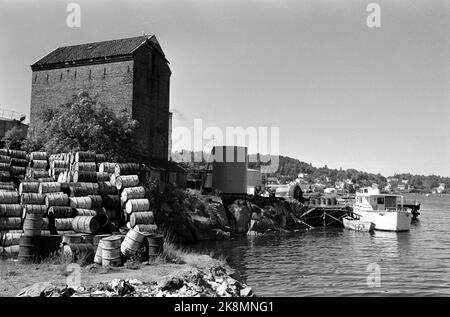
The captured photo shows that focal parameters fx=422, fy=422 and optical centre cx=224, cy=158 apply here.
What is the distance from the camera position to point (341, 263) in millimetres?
25422

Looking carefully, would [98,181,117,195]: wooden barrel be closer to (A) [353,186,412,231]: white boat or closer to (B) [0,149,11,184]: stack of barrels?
(B) [0,149,11,184]: stack of barrels

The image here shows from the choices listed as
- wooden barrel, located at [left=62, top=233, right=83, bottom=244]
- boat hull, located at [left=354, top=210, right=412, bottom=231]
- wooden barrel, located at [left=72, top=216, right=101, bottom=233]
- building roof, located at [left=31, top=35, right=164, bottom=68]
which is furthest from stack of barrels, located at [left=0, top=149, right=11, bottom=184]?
boat hull, located at [left=354, top=210, right=412, bottom=231]

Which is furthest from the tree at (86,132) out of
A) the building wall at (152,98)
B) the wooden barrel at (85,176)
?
the wooden barrel at (85,176)

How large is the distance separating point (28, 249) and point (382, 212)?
42.0m

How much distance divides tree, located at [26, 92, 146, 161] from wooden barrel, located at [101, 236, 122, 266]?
1770 centimetres

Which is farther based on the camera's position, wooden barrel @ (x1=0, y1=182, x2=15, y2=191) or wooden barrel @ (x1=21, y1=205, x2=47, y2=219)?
wooden barrel @ (x1=0, y1=182, x2=15, y2=191)

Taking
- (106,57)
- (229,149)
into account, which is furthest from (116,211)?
(229,149)

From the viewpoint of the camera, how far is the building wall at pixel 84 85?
39625mm

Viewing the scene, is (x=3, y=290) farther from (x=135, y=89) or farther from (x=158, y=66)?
(x=158, y=66)

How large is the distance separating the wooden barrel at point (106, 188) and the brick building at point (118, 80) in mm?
19212

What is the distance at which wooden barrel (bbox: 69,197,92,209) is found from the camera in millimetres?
17297

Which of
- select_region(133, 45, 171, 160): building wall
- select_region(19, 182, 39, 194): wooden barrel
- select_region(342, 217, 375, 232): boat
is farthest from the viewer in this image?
select_region(342, 217, 375, 232): boat

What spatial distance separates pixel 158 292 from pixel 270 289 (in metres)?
8.92

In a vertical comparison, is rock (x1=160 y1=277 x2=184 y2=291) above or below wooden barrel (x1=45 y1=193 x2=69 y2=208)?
below
